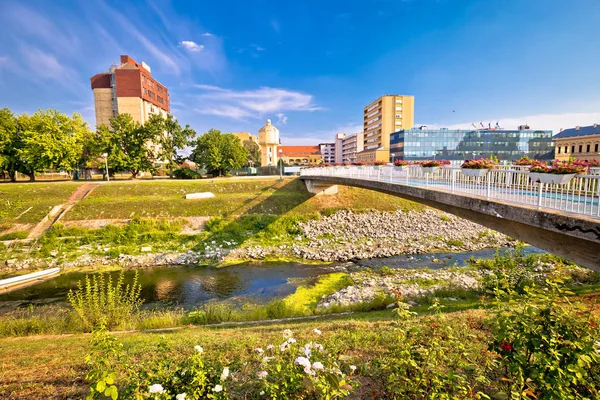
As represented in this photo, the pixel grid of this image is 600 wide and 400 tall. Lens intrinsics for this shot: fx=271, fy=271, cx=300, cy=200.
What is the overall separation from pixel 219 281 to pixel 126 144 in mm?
34191

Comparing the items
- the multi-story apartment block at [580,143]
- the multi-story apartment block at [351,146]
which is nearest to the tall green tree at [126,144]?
the multi-story apartment block at [580,143]

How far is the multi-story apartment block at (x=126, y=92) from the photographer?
2292 inches

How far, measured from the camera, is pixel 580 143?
195ft

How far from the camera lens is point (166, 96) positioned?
7350cm

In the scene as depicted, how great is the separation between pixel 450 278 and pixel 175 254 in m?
18.7

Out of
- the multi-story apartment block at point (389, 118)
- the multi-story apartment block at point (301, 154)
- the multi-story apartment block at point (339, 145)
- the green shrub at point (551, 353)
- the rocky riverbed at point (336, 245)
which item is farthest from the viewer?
the multi-story apartment block at point (339, 145)

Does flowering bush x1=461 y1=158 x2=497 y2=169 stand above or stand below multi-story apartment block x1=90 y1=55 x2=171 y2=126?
below

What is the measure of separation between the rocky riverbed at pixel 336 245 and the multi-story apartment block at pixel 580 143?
4671 cm

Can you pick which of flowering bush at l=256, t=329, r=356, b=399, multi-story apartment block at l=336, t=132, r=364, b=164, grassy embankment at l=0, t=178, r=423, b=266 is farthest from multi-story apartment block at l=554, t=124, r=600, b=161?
flowering bush at l=256, t=329, r=356, b=399

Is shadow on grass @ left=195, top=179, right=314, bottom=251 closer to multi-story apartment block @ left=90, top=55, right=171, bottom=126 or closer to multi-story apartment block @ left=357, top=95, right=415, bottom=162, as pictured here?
multi-story apartment block @ left=90, top=55, right=171, bottom=126

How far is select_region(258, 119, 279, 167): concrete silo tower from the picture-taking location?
7906 centimetres

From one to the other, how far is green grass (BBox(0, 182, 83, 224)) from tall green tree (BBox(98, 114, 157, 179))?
680 centimetres

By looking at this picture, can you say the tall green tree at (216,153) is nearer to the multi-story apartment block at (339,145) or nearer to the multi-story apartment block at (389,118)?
the multi-story apartment block at (389,118)

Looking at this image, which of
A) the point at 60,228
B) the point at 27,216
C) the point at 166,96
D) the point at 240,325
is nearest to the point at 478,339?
the point at 240,325
